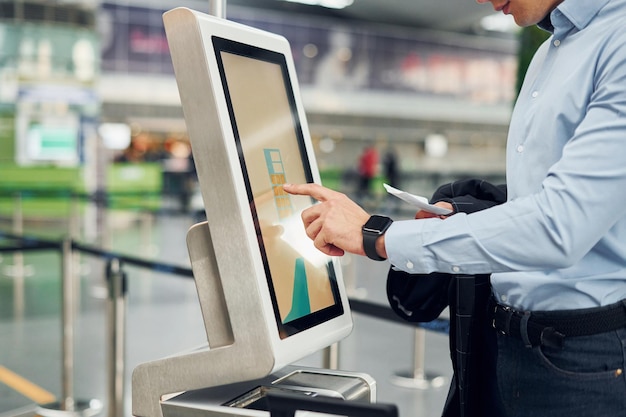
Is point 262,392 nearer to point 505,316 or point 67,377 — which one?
point 505,316

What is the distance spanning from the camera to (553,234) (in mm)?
1125

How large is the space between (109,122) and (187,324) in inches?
741

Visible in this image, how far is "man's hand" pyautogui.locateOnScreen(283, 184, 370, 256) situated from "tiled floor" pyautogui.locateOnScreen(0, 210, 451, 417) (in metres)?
2.76

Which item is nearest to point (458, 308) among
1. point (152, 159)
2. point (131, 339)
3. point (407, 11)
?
point (131, 339)

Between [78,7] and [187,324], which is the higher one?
[78,7]

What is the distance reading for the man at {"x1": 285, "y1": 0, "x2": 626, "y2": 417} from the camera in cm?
113

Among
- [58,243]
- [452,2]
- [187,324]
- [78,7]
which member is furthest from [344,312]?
[452,2]

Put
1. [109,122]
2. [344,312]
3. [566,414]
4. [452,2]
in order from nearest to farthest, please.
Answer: [566,414]
[344,312]
[452,2]
[109,122]

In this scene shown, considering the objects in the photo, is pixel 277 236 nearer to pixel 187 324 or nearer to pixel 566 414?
pixel 566 414

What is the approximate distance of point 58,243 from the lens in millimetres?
4453

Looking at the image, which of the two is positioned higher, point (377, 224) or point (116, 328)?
point (377, 224)

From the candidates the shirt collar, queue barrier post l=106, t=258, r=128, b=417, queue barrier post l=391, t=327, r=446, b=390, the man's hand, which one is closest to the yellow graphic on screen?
the man's hand

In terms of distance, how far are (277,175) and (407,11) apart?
2476 cm

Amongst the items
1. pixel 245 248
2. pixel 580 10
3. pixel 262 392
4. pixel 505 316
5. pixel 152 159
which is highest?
pixel 152 159
